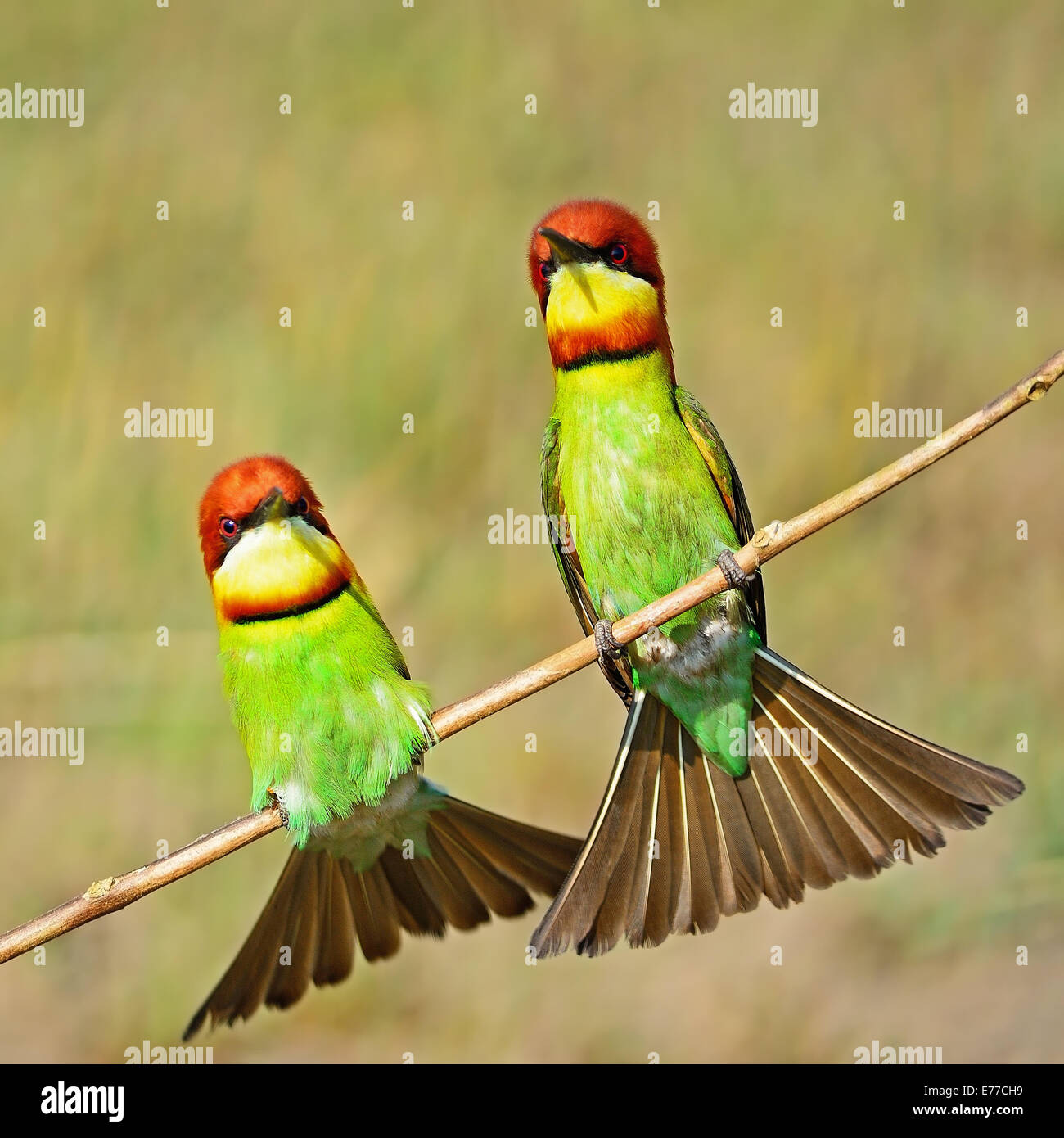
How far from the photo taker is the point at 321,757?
2502 mm

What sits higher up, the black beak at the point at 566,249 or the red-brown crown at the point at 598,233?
the red-brown crown at the point at 598,233

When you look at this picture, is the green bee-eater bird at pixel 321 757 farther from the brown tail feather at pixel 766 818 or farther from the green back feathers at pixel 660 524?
the green back feathers at pixel 660 524

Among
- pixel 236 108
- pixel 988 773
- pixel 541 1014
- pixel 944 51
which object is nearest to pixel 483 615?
pixel 541 1014

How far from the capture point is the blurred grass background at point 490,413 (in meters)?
3.99

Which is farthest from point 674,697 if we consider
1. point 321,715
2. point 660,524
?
point 321,715

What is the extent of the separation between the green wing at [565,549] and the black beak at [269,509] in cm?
60

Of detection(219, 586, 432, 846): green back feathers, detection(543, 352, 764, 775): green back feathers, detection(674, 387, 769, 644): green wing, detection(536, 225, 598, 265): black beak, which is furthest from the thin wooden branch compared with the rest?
detection(536, 225, 598, 265): black beak

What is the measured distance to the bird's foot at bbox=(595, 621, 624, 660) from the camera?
2217 mm

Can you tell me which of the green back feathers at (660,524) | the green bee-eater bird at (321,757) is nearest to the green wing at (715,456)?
the green back feathers at (660,524)

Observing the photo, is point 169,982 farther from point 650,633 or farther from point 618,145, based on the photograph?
point 618,145

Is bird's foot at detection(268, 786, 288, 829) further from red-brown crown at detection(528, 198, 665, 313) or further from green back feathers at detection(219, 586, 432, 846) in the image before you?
red-brown crown at detection(528, 198, 665, 313)

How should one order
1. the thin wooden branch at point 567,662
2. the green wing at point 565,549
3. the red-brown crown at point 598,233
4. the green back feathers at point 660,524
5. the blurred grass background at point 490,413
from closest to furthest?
the thin wooden branch at point 567,662 < the red-brown crown at point 598,233 < the green back feathers at point 660,524 < the green wing at point 565,549 < the blurred grass background at point 490,413

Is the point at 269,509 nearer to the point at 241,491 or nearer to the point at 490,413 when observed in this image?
the point at 241,491

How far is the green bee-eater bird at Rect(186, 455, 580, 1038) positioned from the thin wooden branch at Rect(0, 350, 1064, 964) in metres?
0.26
